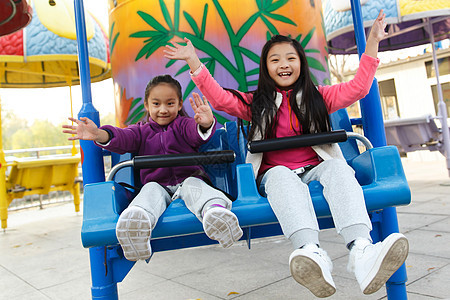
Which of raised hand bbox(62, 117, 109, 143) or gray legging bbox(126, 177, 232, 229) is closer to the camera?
gray legging bbox(126, 177, 232, 229)

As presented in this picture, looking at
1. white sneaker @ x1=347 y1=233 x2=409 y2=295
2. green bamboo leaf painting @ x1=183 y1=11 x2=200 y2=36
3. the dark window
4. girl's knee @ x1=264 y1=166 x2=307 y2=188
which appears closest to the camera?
white sneaker @ x1=347 y1=233 x2=409 y2=295

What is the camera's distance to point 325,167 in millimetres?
1684

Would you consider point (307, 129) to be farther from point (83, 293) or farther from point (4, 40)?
point (4, 40)

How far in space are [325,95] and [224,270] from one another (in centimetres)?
143

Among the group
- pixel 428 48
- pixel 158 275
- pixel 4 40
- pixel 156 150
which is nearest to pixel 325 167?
pixel 156 150

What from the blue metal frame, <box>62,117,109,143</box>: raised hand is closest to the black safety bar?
the blue metal frame

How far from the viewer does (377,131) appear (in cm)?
197

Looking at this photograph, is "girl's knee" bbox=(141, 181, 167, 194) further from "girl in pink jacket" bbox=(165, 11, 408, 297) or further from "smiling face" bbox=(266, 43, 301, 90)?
"smiling face" bbox=(266, 43, 301, 90)

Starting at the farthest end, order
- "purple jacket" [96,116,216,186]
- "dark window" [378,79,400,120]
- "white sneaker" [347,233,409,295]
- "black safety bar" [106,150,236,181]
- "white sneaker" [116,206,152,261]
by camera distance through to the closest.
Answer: "dark window" [378,79,400,120], "purple jacket" [96,116,216,186], "black safety bar" [106,150,236,181], "white sneaker" [116,206,152,261], "white sneaker" [347,233,409,295]

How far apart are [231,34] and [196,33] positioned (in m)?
0.27

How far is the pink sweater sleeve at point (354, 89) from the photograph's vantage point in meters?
1.88

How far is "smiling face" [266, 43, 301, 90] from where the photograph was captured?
2.07 m

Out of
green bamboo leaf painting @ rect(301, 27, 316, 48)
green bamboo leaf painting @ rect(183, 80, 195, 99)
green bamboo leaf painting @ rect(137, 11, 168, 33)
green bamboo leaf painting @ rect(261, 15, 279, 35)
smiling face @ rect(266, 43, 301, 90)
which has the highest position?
green bamboo leaf painting @ rect(137, 11, 168, 33)

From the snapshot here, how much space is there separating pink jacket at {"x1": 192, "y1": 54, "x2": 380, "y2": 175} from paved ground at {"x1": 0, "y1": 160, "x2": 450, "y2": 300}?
784 millimetres
